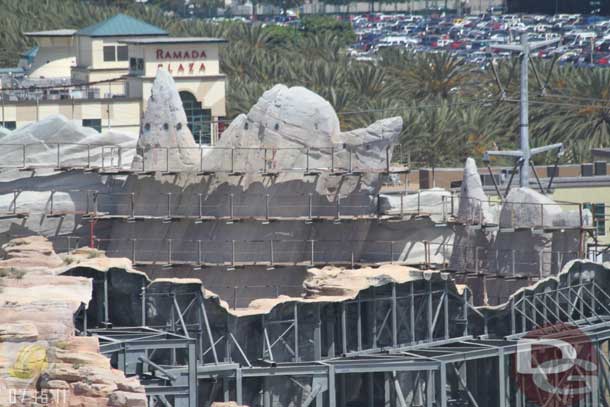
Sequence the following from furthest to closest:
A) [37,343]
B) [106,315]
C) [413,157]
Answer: [413,157] < [106,315] < [37,343]

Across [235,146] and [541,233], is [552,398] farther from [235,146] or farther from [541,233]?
[235,146]

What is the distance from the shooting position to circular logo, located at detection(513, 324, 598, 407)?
7450cm

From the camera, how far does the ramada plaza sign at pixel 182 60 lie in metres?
106

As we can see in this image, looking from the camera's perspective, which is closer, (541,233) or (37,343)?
(37,343)

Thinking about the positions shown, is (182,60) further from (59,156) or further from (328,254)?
(328,254)

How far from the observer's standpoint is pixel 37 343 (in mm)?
56875

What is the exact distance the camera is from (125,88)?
107938 millimetres

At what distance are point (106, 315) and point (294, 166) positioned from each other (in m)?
12.9

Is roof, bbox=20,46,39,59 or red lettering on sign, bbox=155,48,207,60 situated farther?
roof, bbox=20,46,39,59

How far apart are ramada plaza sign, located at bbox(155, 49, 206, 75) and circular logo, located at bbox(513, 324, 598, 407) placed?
35.1 m

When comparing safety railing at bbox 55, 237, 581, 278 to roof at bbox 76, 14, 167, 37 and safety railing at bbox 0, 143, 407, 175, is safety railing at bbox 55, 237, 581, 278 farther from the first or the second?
roof at bbox 76, 14, 167, 37

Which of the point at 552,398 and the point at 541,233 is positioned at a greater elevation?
the point at 541,233

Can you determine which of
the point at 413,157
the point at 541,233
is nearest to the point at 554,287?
the point at 541,233

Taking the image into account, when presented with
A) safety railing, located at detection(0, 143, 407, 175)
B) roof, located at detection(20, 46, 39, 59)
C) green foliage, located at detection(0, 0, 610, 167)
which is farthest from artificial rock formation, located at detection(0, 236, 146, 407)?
roof, located at detection(20, 46, 39, 59)
